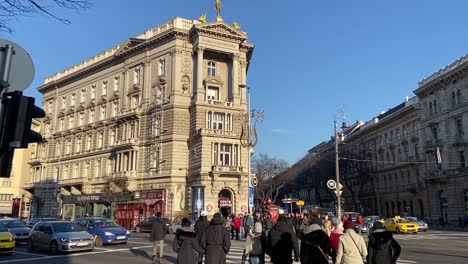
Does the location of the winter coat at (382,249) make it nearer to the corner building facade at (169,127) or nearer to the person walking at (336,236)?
the person walking at (336,236)

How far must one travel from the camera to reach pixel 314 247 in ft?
23.7

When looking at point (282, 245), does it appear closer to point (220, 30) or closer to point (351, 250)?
point (351, 250)

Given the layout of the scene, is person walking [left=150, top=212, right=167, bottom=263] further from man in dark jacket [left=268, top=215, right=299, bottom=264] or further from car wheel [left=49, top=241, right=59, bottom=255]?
man in dark jacket [left=268, top=215, right=299, bottom=264]

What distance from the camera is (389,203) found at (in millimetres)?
74500

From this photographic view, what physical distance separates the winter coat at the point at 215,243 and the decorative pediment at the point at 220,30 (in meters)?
44.1

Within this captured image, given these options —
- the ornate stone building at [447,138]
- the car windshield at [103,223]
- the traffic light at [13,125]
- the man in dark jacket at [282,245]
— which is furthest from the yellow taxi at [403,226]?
the traffic light at [13,125]

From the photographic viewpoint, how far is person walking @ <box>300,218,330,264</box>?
23.4 feet

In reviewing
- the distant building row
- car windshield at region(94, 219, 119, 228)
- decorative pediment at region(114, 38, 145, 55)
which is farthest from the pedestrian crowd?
decorative pediment at region(114, 38, 145, 55)

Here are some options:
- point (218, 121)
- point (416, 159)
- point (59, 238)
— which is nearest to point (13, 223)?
point (59, 238)

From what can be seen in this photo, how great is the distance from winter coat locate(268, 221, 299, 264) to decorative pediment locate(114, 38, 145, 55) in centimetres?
5120

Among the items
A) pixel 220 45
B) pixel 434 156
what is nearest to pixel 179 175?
pixel 220 45

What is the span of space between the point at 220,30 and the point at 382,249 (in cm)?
4740

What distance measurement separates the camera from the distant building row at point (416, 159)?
174ft

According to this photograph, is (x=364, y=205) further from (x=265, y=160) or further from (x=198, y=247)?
(x=198, y=247)
